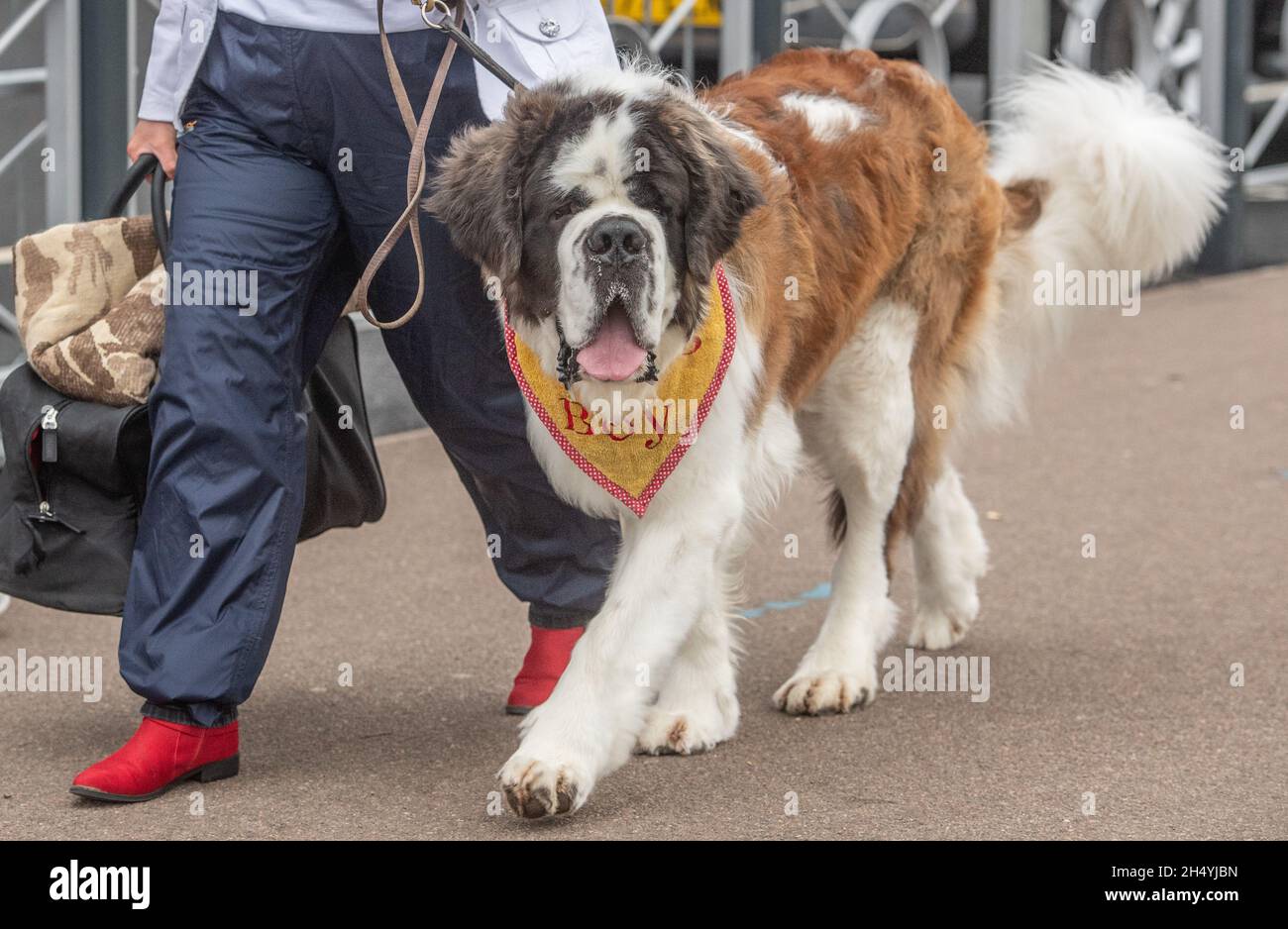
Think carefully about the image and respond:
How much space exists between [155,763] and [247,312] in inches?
38.9

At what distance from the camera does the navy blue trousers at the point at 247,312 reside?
3.91 metres

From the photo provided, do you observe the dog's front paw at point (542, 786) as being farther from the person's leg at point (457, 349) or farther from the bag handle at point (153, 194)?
the bag handle at point (153, 194)

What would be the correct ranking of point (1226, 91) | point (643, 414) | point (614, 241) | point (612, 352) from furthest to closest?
point (1226, 91) → point (643, 414) → point (612, 352) → point (614, 241)

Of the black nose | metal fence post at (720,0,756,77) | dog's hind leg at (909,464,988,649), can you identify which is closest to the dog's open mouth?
the black nose

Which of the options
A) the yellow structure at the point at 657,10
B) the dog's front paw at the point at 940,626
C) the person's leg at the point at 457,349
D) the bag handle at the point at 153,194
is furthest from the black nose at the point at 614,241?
the yellow structure at the point at 657,10

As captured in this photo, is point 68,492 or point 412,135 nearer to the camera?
point 412,135

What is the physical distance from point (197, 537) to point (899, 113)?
217 centimetres

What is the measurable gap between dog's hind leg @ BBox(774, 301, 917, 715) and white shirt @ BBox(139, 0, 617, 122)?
3.90ft

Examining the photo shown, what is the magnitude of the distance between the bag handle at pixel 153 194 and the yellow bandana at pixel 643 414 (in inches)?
35.8

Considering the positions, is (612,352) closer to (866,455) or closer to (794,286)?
(794,286)

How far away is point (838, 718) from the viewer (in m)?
4.64

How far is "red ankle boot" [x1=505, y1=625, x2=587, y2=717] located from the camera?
4.59 meters

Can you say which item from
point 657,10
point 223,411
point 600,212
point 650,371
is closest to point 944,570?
point 650,371

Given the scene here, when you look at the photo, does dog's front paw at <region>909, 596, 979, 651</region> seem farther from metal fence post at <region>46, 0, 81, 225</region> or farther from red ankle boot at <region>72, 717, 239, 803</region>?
metal fence post at <region>46, 0, 81, 225</region>
